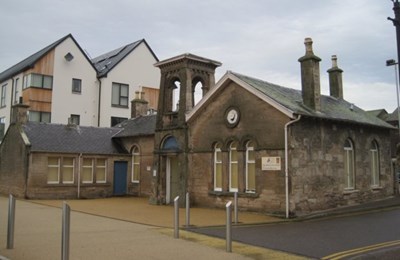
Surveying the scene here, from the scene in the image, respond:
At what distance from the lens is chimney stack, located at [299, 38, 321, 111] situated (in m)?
19.3

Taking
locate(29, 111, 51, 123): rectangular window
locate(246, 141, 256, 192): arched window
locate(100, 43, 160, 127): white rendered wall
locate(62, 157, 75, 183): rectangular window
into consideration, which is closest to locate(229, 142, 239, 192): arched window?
locate(246, 141, 256, 192): arched window

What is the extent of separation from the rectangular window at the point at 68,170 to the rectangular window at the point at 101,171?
179cm

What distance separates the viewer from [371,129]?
22719 millimetres

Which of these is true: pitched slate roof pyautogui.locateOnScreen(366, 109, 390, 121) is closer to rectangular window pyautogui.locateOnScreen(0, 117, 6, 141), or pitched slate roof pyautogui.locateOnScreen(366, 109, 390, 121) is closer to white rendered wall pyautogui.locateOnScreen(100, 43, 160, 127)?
white rendered wall pyautogui.locateOnScreen(100, 43, 160, 127)

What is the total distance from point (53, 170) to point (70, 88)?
13145mm

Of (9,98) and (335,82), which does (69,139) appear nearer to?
(9,98)

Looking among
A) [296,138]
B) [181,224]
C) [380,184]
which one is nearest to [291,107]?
[296,138]

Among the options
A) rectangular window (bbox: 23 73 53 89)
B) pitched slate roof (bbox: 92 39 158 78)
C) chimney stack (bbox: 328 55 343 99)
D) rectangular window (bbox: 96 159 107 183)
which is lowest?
rectangular window (bbox: 96 159 107 183)

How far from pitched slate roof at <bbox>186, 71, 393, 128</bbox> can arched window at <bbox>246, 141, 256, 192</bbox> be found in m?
2.36

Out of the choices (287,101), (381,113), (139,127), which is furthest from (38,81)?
(381,113)

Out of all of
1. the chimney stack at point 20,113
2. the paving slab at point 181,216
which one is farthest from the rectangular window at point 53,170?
the paving slab at point 181,216

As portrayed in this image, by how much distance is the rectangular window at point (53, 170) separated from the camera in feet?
86.3

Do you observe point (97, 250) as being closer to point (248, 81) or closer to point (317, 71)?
point (248, 81)

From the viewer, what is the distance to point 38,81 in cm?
3597
